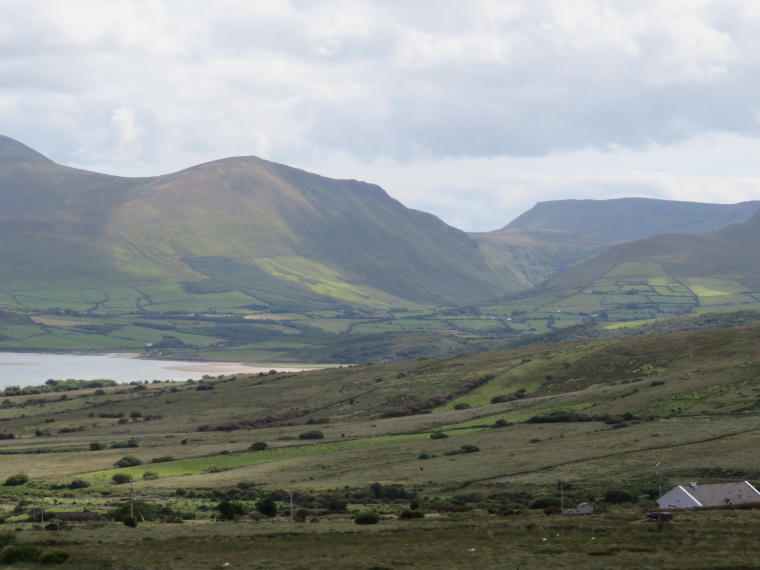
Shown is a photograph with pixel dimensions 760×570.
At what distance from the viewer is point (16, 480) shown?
76.3 metres

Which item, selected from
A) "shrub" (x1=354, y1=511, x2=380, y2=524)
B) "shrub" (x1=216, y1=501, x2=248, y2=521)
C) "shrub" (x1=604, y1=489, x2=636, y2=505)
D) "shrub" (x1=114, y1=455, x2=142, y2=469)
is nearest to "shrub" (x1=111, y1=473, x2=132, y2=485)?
"shrub" (x1=114, y1=455, x2=142, y2=469)

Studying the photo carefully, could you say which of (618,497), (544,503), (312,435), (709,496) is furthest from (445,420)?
(709,496)

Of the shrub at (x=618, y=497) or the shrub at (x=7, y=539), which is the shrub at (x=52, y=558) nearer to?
the shrub at (x=7, y=539)

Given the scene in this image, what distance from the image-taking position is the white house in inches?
2085

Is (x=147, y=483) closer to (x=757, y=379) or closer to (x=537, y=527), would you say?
(x=537, y=527)

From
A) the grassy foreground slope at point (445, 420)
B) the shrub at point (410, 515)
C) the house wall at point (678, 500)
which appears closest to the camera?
the shrub at point (410, 515)

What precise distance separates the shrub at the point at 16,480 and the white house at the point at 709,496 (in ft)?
171

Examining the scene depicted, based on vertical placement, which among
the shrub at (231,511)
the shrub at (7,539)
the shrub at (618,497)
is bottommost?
the shrub at (618,497)

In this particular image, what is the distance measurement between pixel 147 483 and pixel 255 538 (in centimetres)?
3384

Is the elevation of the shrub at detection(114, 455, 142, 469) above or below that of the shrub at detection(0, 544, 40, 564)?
below

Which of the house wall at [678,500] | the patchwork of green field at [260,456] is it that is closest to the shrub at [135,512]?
the patchwork of green field at [260,456]

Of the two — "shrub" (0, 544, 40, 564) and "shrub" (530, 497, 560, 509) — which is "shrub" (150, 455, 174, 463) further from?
"shrub" (0, 544, 40, 564)

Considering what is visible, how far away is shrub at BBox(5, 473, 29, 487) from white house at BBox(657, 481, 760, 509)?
52133 mm

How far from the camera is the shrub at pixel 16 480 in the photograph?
75.4 m
